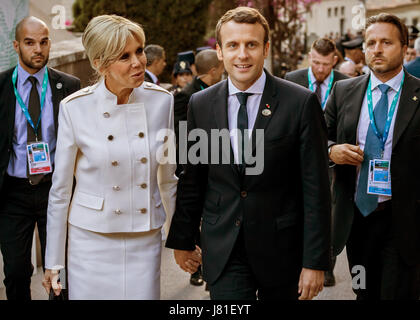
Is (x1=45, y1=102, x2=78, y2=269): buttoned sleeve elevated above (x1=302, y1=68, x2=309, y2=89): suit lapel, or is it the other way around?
(x1=302, y1=68, x2=309, y2=89): suit lapel

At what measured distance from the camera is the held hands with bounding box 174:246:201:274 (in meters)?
3.38

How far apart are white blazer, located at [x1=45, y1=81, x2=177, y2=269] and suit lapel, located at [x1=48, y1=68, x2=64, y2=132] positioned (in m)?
1.27

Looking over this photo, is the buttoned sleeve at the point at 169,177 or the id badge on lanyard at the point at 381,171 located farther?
the id badge on lanyard at the point at 381,171

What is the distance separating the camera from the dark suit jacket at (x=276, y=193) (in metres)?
3.04

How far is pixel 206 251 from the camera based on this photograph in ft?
10.8

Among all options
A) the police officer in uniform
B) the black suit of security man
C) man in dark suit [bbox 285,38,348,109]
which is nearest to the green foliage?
the police officer in uniform

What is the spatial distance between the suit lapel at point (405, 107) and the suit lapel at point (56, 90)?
2.42 m

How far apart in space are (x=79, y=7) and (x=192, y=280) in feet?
34.5

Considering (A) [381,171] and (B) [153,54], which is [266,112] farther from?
(B) [153,54]

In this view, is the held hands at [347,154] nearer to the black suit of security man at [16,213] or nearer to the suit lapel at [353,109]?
the suit lapel at [353,109]

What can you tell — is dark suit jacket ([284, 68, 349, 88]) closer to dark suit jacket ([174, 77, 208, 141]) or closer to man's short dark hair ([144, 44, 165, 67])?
dark suit jacket ([174, 77, 208, 141])

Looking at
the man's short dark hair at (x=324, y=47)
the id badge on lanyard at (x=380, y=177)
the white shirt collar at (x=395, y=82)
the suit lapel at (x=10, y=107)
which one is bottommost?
the id badge on lanyard at (x=380, y=177)

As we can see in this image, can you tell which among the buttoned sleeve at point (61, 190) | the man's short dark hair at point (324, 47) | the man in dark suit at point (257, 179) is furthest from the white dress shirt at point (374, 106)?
the man's short dark hair at point (324, 47)
